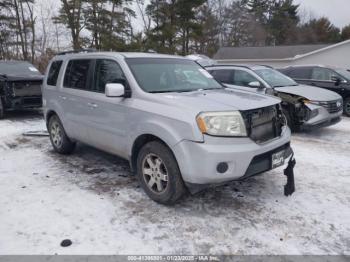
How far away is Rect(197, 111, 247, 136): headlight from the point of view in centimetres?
317

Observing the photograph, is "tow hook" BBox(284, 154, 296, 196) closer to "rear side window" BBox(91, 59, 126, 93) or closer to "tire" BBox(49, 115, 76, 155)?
"rear side window" BBox(91, 59, 126, 93)

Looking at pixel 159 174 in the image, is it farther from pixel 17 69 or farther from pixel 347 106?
pixel 347 106

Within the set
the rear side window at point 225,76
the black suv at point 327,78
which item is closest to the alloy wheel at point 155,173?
the rear side window at point 225,76

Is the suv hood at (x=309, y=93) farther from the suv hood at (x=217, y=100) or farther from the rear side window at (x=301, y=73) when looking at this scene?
the suv hood at (x=217, y=100)

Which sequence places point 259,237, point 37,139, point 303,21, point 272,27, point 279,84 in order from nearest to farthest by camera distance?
1. point 259,237
2. point 37,139
3. point 279,84
4. point 272,27
5. point 303,21

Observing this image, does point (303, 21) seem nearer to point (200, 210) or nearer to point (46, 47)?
point (46, 47)

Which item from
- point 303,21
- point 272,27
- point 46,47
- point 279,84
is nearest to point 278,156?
point 279,84

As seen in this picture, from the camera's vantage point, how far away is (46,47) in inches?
1075

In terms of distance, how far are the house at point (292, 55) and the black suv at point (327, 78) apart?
17460 mm

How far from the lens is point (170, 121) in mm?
3354

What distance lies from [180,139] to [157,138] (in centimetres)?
46

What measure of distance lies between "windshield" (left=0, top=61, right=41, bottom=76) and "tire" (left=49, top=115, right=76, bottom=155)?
4715mm

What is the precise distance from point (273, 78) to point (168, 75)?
187 inches

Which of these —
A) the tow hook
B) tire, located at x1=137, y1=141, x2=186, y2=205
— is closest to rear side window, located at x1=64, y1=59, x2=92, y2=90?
tire, located at x1=137, y1=141, x2=186, y2=205
